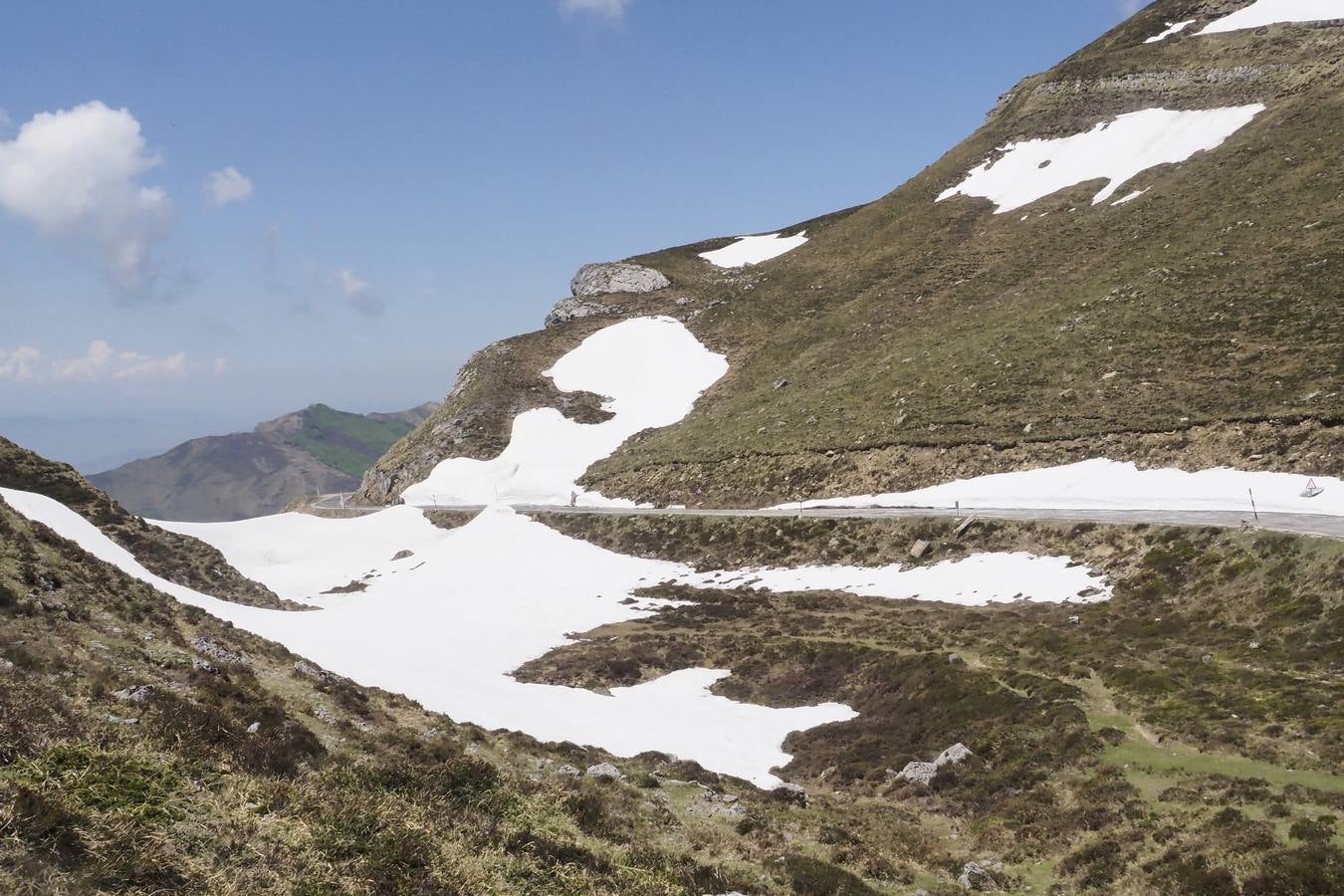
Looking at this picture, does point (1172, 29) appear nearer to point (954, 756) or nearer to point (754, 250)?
point (754, 250)

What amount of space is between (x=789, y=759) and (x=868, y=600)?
620 inches

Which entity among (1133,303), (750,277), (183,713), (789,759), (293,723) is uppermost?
(750,277)

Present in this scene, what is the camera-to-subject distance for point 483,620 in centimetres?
4178

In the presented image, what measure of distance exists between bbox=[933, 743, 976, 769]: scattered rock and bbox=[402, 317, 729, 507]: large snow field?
44.5m

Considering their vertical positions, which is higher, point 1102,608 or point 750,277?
point 750,277

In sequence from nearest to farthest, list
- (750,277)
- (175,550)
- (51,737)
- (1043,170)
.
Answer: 1. (51,737)
2. (175,550)
3. (1043,170)
4. (750,277)

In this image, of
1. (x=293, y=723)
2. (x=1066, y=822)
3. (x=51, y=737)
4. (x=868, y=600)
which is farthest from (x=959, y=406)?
(x=51, y=737)

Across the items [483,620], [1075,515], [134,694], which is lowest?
[483,620]

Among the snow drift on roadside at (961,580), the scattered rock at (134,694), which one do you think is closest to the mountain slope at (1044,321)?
the snow drift on roadside at (961,580)

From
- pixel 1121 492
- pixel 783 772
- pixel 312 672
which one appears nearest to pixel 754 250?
pixel 1121 492

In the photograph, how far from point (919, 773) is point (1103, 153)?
88.1 m

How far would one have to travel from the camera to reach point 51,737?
30.2 feet

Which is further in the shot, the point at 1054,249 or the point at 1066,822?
the point at 1054,249

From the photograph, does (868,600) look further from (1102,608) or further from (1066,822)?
(1066,822)
